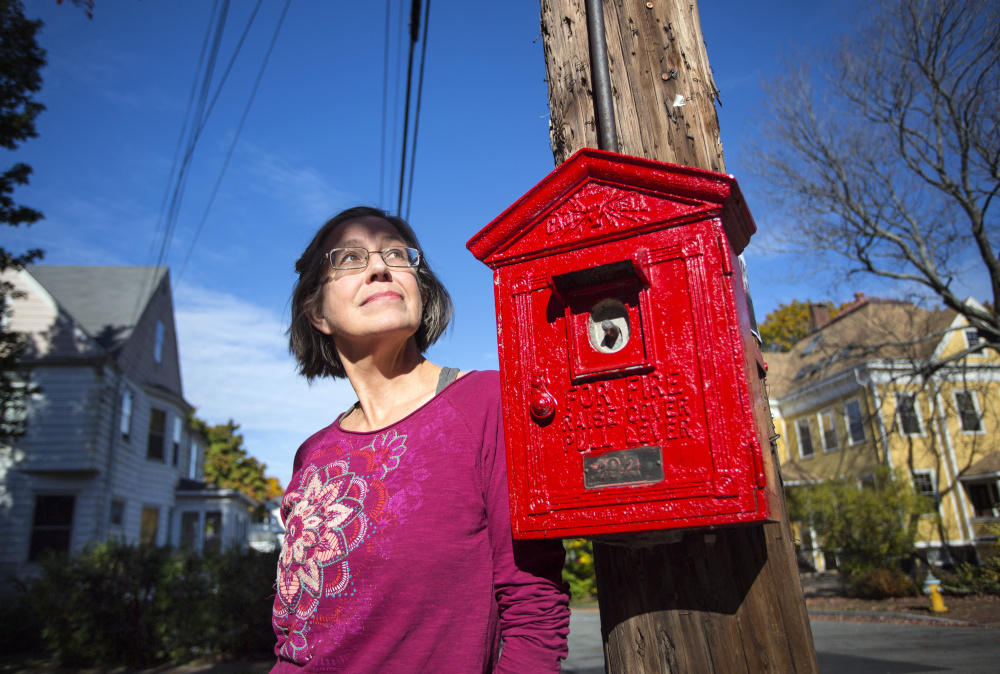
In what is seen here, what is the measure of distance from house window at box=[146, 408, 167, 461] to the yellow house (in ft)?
61.2

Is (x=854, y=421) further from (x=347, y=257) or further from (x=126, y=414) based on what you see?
(x=347, y=257)

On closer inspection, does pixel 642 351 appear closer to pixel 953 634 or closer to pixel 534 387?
pixel 534 387

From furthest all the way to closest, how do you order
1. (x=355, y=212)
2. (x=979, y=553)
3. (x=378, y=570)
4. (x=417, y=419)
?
(x=979, y=553) < (x=355, y=212) < (x=417, y=419) < (x=378, y=570)

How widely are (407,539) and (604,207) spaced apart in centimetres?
88

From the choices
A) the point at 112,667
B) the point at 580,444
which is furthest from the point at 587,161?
the point at 112,667

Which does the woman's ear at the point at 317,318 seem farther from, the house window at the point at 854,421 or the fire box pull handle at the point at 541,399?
the house window at the point at 854,421

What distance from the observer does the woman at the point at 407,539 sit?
1451 mm

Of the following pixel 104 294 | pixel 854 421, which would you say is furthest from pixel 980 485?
pixel 104 294

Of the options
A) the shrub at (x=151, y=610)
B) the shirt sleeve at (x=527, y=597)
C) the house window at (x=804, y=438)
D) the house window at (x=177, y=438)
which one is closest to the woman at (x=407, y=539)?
the shirt sleeve at (x=527, y=597)

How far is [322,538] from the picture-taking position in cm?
165

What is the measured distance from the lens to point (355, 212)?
2.27 m

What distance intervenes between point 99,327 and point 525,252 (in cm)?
1884

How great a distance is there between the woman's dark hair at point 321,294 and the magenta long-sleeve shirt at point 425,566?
591 mm

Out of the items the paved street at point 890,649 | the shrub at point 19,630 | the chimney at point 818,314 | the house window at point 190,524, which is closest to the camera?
the paved street at point 890,649
